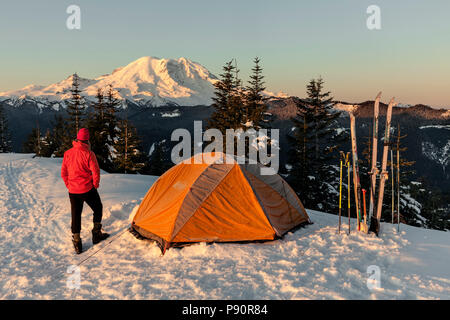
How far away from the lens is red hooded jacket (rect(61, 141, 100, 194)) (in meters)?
5.75

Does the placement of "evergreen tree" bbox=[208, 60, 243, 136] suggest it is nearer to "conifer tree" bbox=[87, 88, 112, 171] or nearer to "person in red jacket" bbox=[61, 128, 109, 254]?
"conifer tree" bbox=[87, 88, 112, 171]

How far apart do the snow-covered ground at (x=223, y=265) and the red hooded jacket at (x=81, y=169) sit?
135 centimetres

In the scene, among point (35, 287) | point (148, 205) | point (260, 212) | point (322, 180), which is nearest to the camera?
point (35, 287)

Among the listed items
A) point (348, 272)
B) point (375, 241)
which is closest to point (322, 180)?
point (375, 241)

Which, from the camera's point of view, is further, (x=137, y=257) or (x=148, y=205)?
(x=148, y=205)


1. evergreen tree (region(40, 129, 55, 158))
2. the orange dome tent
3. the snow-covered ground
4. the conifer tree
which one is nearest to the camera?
the snow-covered ground

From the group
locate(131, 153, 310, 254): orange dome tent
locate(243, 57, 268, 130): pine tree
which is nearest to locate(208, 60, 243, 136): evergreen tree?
locate(243, 57, 268, 130): pine tree

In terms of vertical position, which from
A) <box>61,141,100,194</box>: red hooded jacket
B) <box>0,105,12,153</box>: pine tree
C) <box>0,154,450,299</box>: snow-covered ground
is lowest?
<box>0,154,450,299</box>: snow-covered ground

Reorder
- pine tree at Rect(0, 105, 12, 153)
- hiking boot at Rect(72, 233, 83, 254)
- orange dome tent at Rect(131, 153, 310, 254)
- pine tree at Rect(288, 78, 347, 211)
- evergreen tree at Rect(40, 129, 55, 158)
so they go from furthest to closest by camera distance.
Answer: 1. pine tree at Rect(0, 105, 12, 153)
2. evergreen tree at Rect(40, 129, 55, 158)
3. pine tree at Rect(288, 78, 347, 211)
4. orange dome tent at Rect(131, 153, 310, 254)
5. hiking boot at Rect(72, 233, 83, 254)

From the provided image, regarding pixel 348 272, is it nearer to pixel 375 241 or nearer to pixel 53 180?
pixel 375 241

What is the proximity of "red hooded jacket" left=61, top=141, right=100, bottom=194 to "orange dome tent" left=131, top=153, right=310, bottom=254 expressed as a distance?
1.55 meters

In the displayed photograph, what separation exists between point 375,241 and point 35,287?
670 cm

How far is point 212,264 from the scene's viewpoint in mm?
5047

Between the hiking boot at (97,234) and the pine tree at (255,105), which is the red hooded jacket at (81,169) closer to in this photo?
the hiking boot at (97,234)
